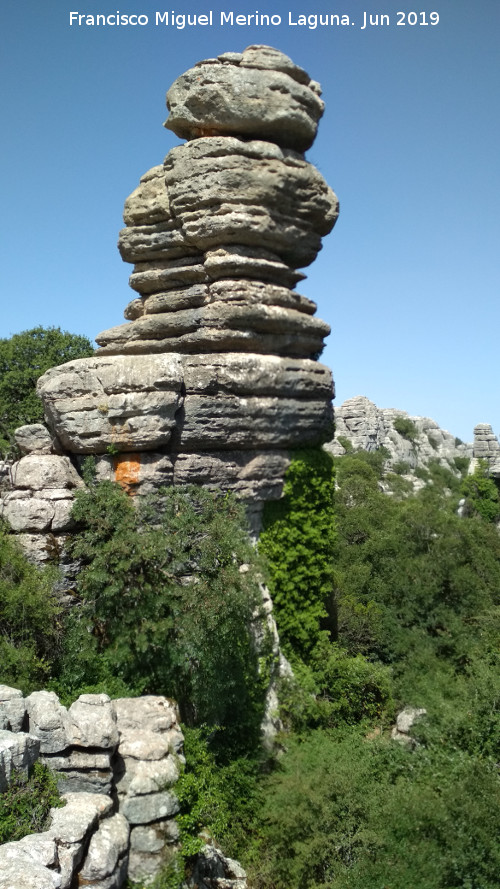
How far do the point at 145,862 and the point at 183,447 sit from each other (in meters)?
6.00

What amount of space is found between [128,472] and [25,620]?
277 centimetres

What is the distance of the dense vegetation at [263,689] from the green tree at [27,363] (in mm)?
12928

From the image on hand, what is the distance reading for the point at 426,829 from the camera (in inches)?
369

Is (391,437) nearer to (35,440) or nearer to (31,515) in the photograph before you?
(35,440)

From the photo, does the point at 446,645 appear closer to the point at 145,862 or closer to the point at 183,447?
the point at 183,447

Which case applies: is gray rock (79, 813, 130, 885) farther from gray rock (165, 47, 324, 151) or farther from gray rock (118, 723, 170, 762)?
gray rock (165, 47, 324, 151)

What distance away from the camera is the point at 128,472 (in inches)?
444

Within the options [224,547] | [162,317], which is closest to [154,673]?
[224,547]

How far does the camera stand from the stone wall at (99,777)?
275 inches

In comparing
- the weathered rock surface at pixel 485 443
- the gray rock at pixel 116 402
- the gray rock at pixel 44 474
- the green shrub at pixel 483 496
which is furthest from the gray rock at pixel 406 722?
the weathered rock surface at pixel 485 443

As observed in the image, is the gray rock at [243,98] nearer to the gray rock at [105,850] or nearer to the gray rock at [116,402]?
the gray rock at [116,402]

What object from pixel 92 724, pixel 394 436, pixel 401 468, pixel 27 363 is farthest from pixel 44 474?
pixel 394 436

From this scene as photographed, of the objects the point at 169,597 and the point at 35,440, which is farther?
the point at 35,440

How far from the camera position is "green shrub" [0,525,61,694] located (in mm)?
9336
